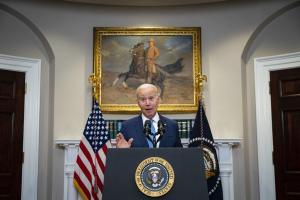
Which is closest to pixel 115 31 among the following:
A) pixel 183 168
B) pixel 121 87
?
pixel 121 87

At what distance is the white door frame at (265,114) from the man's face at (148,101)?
2.95 m

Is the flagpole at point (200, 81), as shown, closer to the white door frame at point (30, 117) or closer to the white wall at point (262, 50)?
the white wall at point (262, 50)

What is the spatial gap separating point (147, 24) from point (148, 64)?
2.14 feet

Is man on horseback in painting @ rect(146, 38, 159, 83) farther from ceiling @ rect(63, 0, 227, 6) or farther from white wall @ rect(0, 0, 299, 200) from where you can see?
ceiling @ rect(63, 0, 227, 6)

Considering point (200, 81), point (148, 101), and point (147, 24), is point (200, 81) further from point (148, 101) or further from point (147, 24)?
point (148, 101)

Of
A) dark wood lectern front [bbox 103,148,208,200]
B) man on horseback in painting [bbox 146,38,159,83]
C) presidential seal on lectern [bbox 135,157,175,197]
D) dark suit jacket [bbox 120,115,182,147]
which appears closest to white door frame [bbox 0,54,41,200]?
man on horseback in painting [bbox 146,38,159,83]

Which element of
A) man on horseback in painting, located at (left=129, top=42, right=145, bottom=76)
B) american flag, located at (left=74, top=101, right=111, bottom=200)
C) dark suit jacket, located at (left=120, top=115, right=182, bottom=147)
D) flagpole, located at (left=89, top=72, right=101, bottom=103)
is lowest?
american flag, located at (left=74, top=101, right=111, bottom=200)

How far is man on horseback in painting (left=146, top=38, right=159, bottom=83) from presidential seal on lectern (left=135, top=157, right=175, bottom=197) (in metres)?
3.56

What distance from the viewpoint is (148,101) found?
2.81 metres

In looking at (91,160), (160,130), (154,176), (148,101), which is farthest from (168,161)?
(91,160)

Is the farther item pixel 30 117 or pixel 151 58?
pixel 151 58

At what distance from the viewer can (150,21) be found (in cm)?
571

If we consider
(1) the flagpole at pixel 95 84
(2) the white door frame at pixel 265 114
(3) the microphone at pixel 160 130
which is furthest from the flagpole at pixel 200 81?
(3) the microphone at pixel 160 130

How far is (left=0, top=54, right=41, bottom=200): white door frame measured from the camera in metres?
5.16
